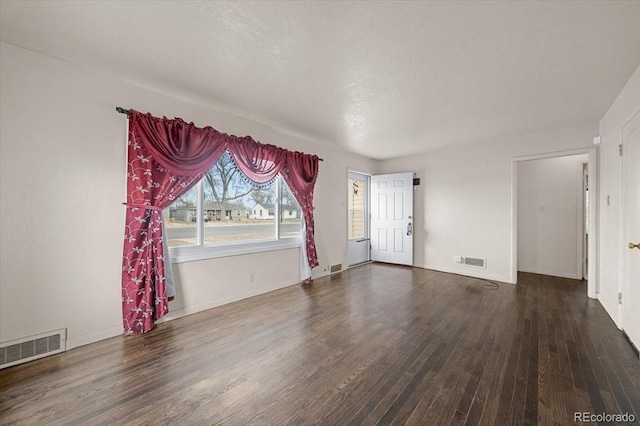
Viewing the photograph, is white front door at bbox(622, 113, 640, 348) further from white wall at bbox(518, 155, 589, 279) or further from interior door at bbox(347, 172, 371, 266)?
interior door at bbox(347, 172, 371, 266)

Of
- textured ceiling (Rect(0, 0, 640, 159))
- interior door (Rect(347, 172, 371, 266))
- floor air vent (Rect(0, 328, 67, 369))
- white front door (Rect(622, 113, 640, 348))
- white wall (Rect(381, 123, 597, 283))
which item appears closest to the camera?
textured ceiling (Rect(0, 0, 640, 159))

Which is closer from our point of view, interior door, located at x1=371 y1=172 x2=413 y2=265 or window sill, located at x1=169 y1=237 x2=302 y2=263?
window sill, located at x1=169 y1=237 x2=302 y2=263

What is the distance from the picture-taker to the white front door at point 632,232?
2.36 metres

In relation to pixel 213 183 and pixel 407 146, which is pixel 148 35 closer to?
pixel 213 183

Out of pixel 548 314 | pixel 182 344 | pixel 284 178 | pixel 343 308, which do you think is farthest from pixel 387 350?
pixel 284 178

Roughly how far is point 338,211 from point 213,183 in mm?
2600

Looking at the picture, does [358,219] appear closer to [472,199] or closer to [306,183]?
[306,183]

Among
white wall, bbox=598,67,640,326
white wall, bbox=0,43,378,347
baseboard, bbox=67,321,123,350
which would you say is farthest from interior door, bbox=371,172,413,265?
baseboard, bbox=67,321,123,350

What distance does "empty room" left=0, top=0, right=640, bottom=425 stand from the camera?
1.73 meters

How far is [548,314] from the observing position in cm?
314

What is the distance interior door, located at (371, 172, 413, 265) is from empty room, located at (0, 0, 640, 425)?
1522mm
